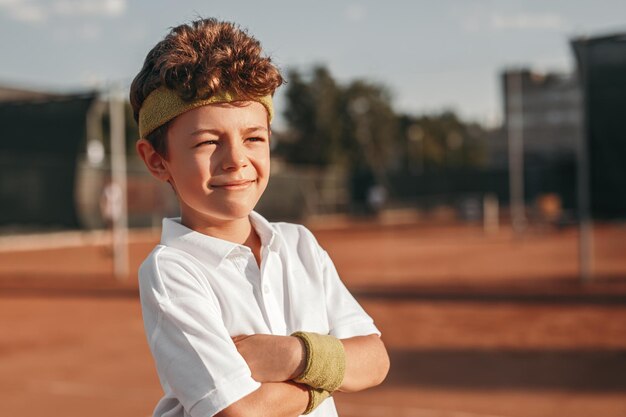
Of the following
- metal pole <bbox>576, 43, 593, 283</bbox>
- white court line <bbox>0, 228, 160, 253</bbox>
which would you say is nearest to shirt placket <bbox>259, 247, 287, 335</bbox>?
metal pole <bbox>576, 43, 593, 283</bbox>

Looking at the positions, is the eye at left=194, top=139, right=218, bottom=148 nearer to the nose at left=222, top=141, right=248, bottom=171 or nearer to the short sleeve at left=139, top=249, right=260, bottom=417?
the nose at left=222, top=141, right=248, bottom=171

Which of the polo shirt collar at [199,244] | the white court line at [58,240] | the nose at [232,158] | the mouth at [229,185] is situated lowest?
the white court line at [58,240]

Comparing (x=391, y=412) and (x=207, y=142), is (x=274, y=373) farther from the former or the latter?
(x=391, y=412)

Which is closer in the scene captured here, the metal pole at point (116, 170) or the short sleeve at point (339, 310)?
the short sleeve at point (339, 310)

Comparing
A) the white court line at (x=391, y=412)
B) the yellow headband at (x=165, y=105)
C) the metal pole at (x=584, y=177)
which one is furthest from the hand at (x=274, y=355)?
the metal pole at (x=584, y=177)

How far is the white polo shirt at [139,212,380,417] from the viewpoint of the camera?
3.46 ft

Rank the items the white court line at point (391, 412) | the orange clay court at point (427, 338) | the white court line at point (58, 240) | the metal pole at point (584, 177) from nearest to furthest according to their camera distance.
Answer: the white court line at point (391, 412), the orange clay court at point (427, 338), the metal pole at point (584, 177), the white court line at point (58, 240)

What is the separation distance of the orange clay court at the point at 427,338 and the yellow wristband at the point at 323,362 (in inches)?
145

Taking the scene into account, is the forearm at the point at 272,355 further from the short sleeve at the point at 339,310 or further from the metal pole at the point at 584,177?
the metal pole at the point at 584,177

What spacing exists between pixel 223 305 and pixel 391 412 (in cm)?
385

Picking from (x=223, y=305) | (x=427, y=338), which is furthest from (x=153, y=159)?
(x=427, y=338)

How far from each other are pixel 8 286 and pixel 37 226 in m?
4.29

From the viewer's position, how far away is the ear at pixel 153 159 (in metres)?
1.15

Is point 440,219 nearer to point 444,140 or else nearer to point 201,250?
point 444,140
